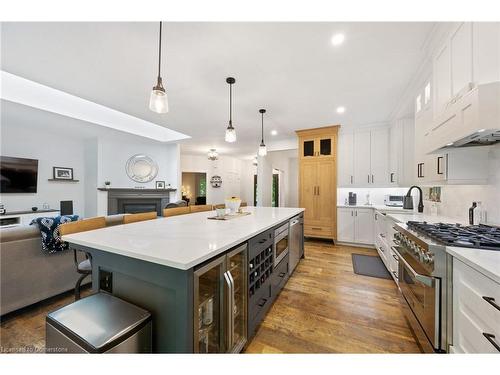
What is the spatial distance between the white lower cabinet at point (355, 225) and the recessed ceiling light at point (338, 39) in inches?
125

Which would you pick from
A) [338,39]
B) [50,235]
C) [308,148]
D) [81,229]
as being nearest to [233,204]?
[81,229]

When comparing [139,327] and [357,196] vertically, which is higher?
[357,196]

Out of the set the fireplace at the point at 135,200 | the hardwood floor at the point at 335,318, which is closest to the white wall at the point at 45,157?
the fireplace at the point at 135,200

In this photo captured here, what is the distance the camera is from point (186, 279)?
0.92 m

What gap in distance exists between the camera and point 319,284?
2439mm

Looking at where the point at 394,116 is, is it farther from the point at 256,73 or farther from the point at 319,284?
the point at 319,284

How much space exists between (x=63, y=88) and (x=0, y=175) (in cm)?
295

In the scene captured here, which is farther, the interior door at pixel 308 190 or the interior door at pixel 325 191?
the interior door at pixel 308 190

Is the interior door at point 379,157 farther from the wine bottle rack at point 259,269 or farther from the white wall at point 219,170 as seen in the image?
the white wall at point 219,170

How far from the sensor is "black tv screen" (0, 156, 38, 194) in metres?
3.95

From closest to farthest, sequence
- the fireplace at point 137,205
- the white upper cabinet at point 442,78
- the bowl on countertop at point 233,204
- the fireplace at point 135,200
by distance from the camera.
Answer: the white upper cabinet at point 442,78
the bowl on countertop at point 233,204
the fireplace at point 135,200
the fireplace at point 137,205

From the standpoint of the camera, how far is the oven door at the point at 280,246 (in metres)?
2.01

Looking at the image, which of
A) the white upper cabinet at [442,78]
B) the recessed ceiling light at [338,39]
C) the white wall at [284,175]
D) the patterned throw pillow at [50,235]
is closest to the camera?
the white upper cabinet at [442,78]
